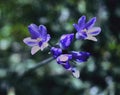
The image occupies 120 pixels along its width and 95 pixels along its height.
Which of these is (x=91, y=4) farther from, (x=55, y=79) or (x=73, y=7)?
(x=55, y=79)

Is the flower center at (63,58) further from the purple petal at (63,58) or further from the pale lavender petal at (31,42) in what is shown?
the pale lavender petal at (31,42)

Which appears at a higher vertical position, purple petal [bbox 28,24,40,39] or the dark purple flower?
purple petal [bbox 28,24,40,39]

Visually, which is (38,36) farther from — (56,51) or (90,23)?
(90,23)

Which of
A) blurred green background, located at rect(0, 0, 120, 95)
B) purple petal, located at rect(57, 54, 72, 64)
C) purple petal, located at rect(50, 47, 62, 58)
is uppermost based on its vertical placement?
purple petal, located at rect(50, 47, 62, 58)

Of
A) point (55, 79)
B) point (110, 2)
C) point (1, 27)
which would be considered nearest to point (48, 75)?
point (55, 79)

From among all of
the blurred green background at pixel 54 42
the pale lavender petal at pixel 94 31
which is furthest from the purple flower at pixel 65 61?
the blurred green background at pixel 54 42

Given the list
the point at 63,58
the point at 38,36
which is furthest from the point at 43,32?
the point at 63,58

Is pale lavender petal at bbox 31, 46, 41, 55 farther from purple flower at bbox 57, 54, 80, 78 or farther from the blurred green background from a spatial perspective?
the blurred green background

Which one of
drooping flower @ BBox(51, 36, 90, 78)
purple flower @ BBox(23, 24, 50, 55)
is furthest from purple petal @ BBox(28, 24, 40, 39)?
drooping flower @ BBox(51, 36, 90, 78)
